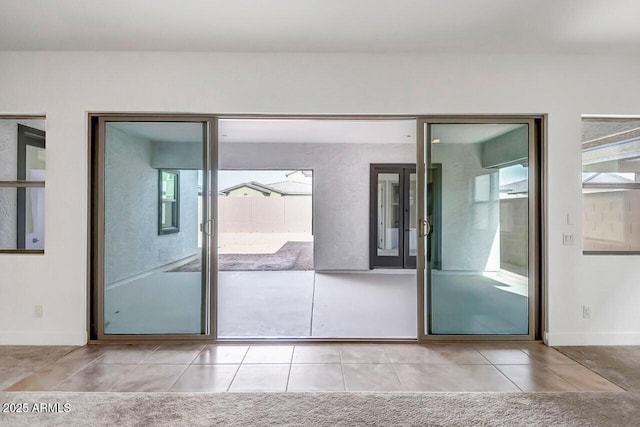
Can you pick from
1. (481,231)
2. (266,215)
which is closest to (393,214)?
(481,231)

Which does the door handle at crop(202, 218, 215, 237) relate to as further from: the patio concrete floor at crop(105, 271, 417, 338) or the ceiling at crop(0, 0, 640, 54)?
the ceiling at crop(0, 0, 640, 54)

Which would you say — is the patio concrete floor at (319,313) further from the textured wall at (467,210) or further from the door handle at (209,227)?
the door handle at (209,227)

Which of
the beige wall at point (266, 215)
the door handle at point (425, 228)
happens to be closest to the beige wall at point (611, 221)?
the door handle at point (425, 228)

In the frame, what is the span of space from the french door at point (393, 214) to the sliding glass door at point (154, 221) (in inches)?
176

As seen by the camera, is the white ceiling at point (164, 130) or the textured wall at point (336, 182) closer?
the white ceiling at point (164, 130)

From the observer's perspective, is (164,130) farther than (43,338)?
Yes

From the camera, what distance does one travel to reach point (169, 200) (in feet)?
11.4

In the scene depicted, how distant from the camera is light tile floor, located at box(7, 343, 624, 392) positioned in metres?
2.60

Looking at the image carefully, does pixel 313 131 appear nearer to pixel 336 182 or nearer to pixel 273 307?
pixel 336 182

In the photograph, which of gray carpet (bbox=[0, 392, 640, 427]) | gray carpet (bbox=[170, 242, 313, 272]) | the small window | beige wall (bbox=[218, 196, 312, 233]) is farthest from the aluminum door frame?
beige wall (bbox=[218, 196, 312, 233])

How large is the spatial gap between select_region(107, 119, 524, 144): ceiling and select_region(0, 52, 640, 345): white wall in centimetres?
18

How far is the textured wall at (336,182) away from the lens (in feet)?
24.1

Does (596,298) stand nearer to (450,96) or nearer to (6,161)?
(450,96)

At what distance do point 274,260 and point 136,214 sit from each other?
5855 millimetres
